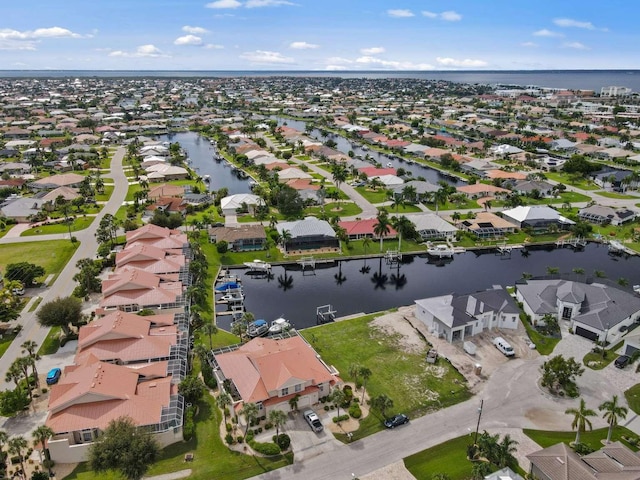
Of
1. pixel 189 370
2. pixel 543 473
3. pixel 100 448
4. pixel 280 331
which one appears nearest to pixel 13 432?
pixel 100 448

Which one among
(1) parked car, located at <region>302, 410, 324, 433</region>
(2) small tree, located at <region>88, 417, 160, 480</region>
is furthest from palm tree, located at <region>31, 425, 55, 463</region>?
(1) parked car, located at <region>302, 410, 324, 433</region>

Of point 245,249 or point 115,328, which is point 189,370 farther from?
point 245,249

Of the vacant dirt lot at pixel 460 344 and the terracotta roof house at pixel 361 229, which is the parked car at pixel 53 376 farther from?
the terracotta roof house at pixel 361 229

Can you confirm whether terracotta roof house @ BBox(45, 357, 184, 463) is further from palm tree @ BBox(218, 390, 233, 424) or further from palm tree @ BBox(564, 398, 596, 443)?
palm tree @ BBox(564, 398, 596, 443)

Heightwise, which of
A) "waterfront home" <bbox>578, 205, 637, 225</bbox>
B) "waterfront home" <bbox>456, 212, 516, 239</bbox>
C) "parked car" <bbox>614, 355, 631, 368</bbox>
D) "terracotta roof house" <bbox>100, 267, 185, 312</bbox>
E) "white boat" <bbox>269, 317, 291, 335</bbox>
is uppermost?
"waterfront home" <bbox>578, 205, 637, 225</bbox>

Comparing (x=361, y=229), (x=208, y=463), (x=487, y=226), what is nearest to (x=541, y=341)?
(x=208, y=463)

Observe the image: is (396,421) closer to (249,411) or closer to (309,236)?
(249,411)
